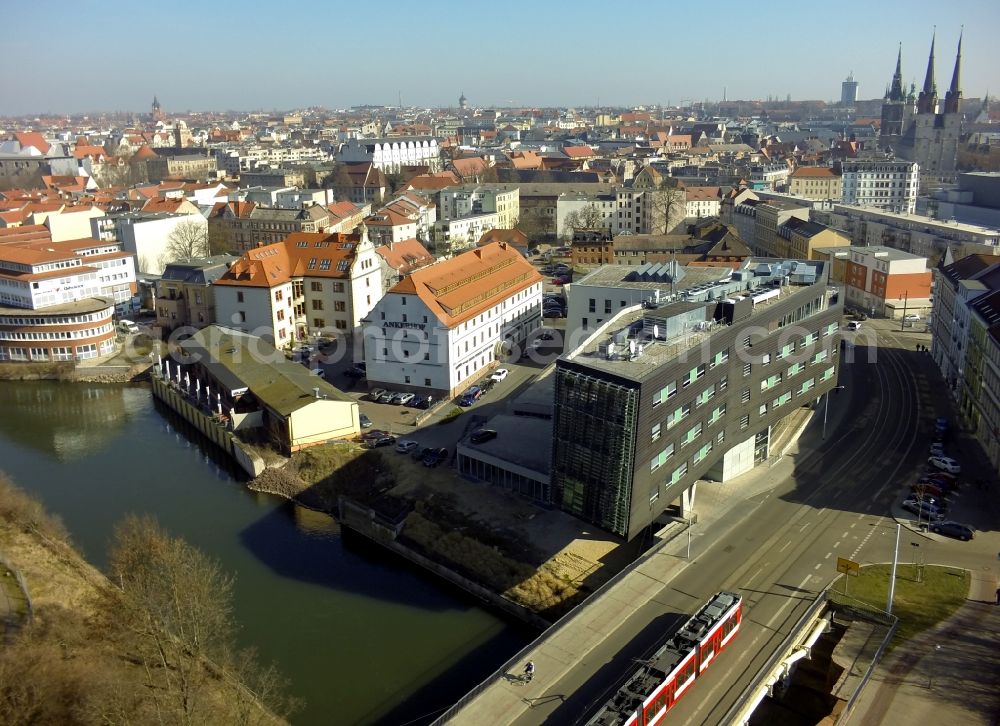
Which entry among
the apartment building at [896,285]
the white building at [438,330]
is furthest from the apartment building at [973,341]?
the white building at [438,330]

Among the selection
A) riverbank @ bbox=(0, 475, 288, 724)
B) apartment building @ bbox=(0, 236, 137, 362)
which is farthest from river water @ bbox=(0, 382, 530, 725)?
apartment building @ bbox=(0, 236, 137, 362)

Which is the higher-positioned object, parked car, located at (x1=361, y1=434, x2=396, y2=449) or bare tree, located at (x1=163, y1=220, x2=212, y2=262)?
bare tree, located at (x1=163, y1=220, x2=212, y2=262)

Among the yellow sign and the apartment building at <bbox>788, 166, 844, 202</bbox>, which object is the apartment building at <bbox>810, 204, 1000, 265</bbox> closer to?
the apartment building at <bbox>788, 166, 844, 202</bbox>

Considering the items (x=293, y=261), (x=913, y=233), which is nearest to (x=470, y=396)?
(x=293, y=261)

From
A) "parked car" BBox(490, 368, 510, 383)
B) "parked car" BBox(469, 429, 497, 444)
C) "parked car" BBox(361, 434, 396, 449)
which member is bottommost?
"parked car" BBox(361, 434, 396, 449)

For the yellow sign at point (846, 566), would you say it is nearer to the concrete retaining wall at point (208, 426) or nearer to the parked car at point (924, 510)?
the parked car at point (924, 510)

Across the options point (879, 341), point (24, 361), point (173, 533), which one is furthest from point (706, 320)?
point (24, 361)

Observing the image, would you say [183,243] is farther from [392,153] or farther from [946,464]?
[946,464]
